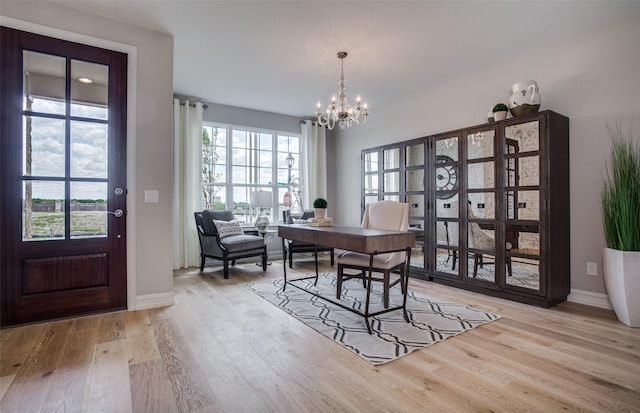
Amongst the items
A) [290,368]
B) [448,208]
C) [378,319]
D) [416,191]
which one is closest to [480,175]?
[448,208]

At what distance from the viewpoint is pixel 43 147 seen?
2641 mm

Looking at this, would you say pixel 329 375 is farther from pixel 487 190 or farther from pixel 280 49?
pixel 280 49

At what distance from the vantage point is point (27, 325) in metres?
2.54

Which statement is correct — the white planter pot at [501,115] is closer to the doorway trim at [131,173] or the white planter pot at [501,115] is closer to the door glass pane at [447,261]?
the door glass pane at [447,261]

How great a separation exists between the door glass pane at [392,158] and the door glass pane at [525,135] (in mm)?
1572

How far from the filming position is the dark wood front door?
8.30 feet

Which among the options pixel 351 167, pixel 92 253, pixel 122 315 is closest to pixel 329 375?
pixel 122 315

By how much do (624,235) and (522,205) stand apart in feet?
2.57

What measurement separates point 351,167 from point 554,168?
140 inches

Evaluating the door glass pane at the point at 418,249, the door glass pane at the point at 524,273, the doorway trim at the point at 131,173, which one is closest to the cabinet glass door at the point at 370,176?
the door glass pane at the point at 418,249

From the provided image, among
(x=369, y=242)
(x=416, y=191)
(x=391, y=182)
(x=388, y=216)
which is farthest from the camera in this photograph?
(x=391, y=182)

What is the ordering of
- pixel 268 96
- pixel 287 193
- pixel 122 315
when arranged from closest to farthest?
pixel 122 315 < pixel 268 96 < pixel 287 193

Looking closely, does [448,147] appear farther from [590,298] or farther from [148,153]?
[148,153]

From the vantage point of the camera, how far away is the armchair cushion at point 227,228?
4.50 metres
